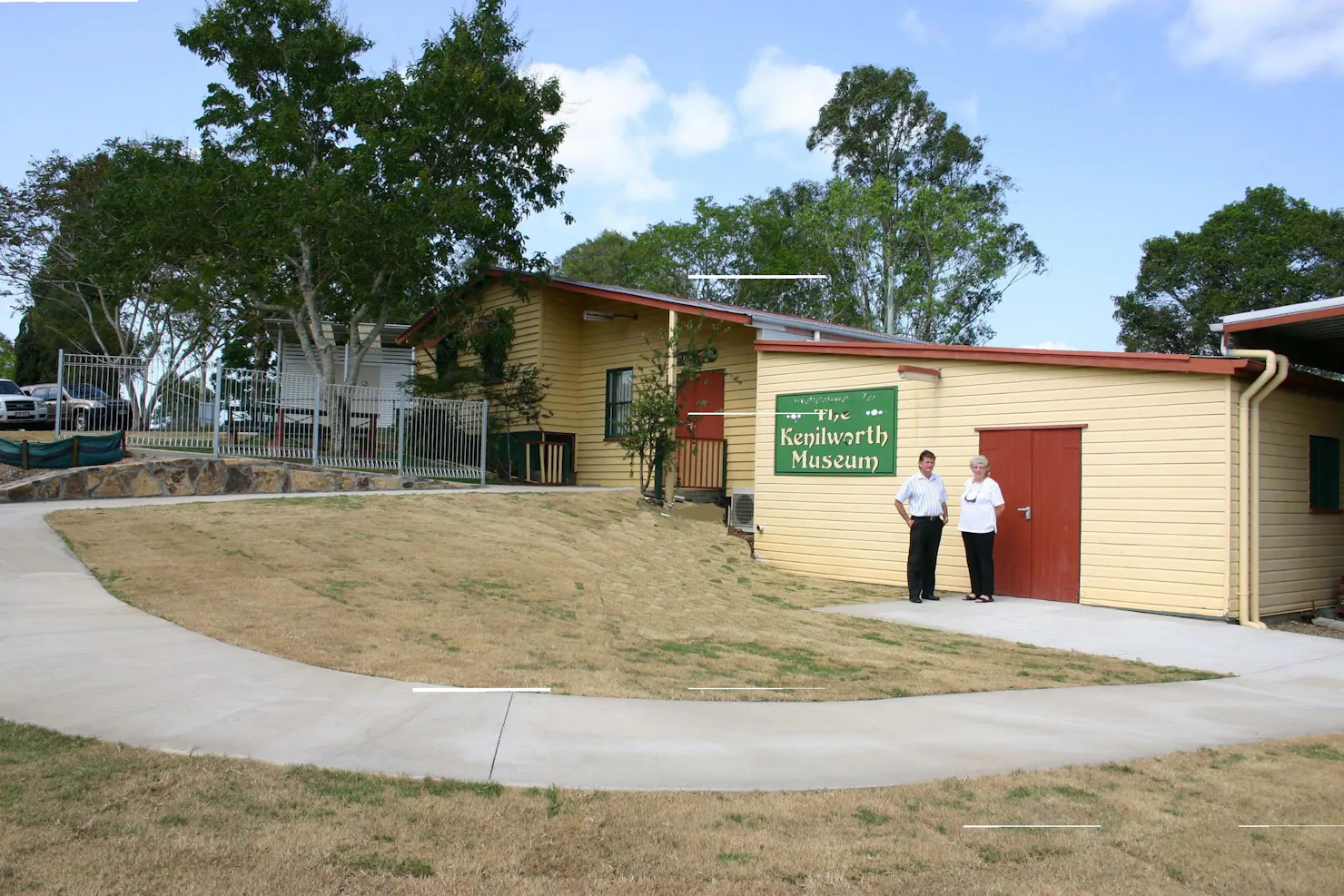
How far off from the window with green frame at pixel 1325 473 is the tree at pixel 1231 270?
2613 cm

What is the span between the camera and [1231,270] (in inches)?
1487

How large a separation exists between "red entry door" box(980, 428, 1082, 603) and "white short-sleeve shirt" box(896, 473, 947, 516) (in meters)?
0.86

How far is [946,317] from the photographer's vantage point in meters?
38.0

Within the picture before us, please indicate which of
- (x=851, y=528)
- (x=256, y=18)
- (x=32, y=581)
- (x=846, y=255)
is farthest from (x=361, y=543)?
(x=846, y=255)

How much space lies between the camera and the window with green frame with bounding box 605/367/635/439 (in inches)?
805

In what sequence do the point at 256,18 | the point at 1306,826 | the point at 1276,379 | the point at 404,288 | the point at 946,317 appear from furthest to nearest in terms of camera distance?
1. the point at 946,317
2. the point at 256,18
3. the point at 404,288
4. the point at 1276,379
5. the point at 1306,826

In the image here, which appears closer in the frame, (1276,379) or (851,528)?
(1276,379)

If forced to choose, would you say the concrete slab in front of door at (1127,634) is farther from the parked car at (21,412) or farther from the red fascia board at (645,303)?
the parked car at (21,412)

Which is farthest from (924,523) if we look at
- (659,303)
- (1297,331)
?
(659,303)

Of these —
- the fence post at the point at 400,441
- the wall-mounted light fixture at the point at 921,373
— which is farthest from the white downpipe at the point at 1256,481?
the fence post at the point at 400,441

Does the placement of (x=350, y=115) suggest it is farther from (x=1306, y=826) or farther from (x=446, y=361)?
(x=1306, y=826)

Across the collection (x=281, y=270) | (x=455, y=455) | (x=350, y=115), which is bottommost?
(x=455, y=455)

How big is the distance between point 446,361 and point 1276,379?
17.1 m

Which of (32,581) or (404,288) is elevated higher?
(404,288)
